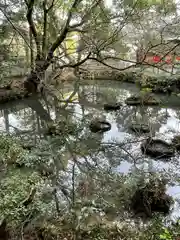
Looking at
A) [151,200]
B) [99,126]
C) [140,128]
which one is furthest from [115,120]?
[151,200]

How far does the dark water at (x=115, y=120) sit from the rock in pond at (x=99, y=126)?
0.15 metres

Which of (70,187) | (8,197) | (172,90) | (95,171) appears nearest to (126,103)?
(172,90)

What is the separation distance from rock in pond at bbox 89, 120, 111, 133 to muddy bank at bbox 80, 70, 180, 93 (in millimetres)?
3838

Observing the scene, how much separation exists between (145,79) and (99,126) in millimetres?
6127

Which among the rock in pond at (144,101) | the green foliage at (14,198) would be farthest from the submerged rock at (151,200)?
the rock in pond at (144,101)

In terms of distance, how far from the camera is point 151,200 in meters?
3.56

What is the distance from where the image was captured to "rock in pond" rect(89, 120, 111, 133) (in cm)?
664

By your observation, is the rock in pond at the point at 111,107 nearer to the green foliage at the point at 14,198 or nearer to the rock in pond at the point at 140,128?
the rock in pond at the point at 140,128

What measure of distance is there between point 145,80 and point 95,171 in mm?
8138

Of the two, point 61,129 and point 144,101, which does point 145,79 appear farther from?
point 61,129

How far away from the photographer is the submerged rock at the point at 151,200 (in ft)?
11.7

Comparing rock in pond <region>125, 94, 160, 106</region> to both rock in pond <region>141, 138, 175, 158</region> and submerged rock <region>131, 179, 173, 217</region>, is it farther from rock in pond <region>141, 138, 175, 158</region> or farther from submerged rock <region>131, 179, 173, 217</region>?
submerged rock <region>131, 179, 173, 217</region>

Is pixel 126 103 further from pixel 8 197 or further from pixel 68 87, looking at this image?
pixel 8 197

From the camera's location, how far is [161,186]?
12.1 ft
